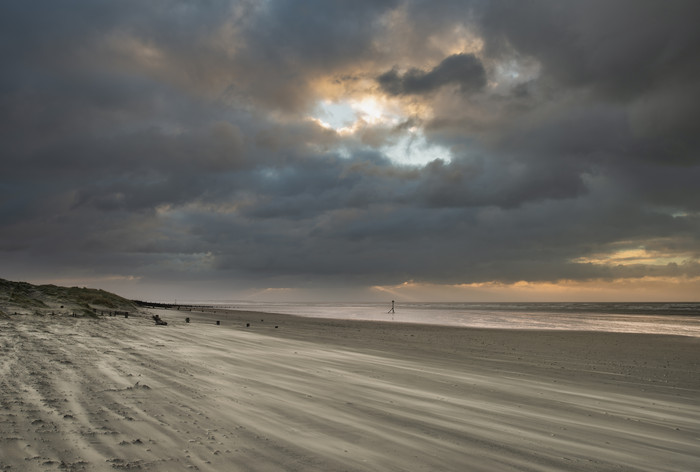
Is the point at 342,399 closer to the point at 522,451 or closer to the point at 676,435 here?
the point at 522,451

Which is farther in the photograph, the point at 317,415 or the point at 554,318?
the point at 554,318

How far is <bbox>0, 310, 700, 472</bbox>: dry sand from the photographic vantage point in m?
4.41

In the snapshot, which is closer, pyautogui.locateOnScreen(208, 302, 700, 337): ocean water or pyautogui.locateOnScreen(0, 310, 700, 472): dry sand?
pyautogui.locateOnScreen(0, 310, 700, 472): dry sand

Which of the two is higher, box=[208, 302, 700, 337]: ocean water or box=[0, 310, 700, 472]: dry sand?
box=[0, 310, 700, 472]: dry sand

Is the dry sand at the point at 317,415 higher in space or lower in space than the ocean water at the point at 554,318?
higher

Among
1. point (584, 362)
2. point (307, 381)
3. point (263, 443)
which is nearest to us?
point (263, 443)

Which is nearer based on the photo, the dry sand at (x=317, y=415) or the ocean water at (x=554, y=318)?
the dry sand at (x=317, y=415)

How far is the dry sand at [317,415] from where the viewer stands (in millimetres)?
4406

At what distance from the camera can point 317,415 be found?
6094 millimetres

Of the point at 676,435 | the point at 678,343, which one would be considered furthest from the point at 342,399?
the point at 678,343

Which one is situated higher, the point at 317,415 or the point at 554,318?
the point at 317,415

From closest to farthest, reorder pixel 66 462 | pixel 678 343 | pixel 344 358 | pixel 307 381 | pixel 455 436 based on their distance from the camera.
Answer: pixel 66 462
pixel 455 436
pixel 307 381
pixel 344 358
pixel 678 343

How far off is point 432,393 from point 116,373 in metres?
6.40

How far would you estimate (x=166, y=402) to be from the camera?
20.9 feet
